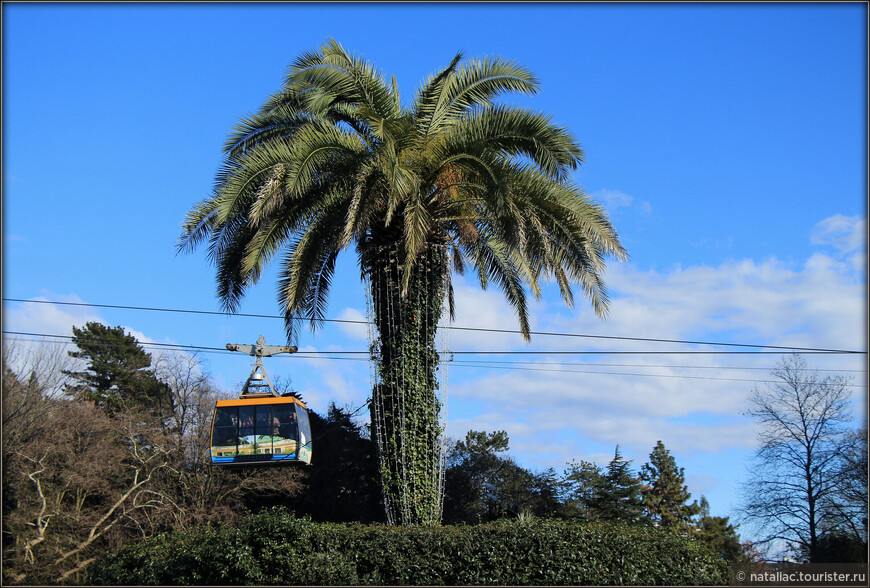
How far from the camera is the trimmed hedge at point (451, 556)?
46.4 feet

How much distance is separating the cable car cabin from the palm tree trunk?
70.0 inches

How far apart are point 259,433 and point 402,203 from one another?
592 cm

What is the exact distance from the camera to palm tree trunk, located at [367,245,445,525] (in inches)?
624

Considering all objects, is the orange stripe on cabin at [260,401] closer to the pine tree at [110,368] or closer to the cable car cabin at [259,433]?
the cable car cabin at [259,433]

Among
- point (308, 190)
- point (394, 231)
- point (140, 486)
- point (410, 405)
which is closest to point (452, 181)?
point (394, 231)

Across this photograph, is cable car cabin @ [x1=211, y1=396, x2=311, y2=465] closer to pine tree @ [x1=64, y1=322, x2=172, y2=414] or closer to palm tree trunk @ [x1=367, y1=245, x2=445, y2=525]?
palm tree trunk @ [x1=367, y1=245, x2=445, y2=525]

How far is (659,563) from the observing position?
14391 mm

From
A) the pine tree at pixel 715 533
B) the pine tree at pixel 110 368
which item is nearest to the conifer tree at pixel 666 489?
the pine tree at pixel 715 533

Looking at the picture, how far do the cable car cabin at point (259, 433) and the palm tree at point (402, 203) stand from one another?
6.13 ft

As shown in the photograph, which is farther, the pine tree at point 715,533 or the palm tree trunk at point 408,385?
the pine tree at point 715,533

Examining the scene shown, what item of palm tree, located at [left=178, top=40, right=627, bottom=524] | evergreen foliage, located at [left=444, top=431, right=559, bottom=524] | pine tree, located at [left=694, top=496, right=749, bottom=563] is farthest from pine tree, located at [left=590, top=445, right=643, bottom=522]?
palm tree, located at [left=178, top=40, right=627, bottom=524]

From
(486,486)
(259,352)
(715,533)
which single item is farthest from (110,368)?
(715,533)

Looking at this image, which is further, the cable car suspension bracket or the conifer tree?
the conifer tree

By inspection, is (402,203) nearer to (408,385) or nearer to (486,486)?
(408,385)
